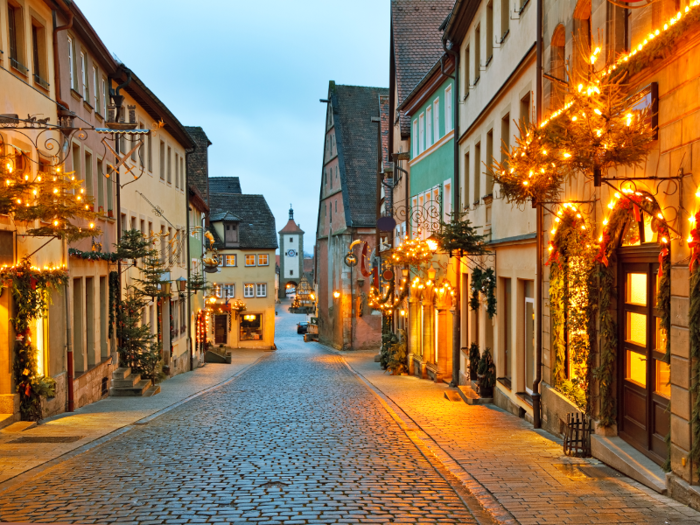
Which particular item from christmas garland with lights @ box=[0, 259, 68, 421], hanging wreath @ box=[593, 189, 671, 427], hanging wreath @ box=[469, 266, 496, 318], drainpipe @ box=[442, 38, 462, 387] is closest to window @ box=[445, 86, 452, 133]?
drainpipe @ box=[442, 38, 462, 387]

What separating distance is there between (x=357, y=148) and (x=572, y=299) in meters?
40.7

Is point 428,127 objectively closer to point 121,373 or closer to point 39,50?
point 121,373

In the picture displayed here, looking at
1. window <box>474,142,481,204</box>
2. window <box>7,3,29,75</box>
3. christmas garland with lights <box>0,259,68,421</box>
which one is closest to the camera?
christmas garland with lights <box>0,259,68,421</box>

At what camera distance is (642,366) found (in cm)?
893

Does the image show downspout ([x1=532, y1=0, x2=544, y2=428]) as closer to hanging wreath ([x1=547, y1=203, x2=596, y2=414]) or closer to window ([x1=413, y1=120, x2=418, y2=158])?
hanging wreath ([x1=547, y1=203, x2=596, y2=414])

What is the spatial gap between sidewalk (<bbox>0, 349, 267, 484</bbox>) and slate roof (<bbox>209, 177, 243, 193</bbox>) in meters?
44.9

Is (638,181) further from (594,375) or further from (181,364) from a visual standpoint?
(181,364)

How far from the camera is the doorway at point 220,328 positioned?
56375 millimetres

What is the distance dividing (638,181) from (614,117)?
107cm

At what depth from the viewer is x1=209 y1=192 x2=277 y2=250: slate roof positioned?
57562mm

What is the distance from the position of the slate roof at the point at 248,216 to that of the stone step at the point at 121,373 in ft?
118

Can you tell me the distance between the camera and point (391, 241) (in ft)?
113

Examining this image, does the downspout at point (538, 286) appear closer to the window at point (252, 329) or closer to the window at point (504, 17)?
the window at point (504, 17)

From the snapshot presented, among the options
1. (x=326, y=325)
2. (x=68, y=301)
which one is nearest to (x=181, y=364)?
(x=68, y=301)
